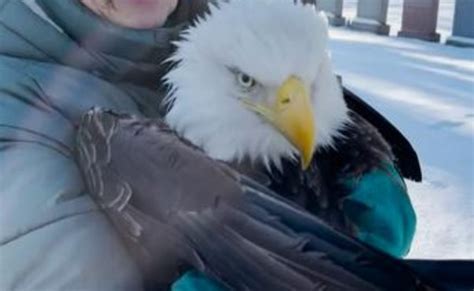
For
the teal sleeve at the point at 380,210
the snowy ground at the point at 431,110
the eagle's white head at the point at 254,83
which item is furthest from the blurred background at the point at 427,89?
the eagle's white head at the point at 254,83

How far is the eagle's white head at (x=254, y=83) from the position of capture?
36.9 inches

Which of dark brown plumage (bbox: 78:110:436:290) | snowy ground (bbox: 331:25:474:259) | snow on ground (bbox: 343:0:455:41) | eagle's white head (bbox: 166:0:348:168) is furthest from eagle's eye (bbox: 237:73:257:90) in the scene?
snow on ground (bbox: 343:0:455:41)

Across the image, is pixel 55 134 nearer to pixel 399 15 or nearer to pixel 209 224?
pixel 209 224

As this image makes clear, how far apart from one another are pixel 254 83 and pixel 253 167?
104 mm

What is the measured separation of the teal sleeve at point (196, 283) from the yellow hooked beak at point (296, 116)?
183mm

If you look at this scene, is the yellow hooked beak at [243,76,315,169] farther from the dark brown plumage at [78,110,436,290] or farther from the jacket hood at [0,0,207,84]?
the jacket hood at [0,0,207,84]

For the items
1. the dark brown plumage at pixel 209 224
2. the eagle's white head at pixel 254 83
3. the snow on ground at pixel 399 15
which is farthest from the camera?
the snow on ground at pixel 399 15

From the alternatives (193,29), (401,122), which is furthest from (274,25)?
(401,122)

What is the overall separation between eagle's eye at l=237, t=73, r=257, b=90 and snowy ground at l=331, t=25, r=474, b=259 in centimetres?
145

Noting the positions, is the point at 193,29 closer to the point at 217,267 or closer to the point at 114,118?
the point at 114,118

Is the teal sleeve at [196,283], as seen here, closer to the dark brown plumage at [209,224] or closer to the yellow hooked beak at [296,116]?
the dark brown plumage at [209,224]

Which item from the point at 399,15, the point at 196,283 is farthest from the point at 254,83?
the point at 399,15

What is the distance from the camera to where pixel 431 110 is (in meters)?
4.30

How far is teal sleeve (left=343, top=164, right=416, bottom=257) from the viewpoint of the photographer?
3.22 ft
